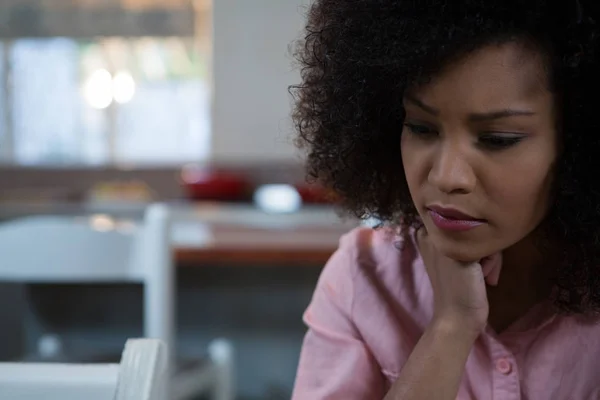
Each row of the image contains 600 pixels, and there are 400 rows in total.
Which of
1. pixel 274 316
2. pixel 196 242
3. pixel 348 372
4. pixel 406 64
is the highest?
pixel 406 64

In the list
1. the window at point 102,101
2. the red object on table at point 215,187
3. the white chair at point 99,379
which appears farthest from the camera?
the window at point 102,101

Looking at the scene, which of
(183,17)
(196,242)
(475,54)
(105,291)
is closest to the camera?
(475,54)

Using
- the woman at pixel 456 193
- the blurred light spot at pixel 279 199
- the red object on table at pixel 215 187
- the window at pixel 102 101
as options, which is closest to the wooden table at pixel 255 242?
the woman at pixel 456 193

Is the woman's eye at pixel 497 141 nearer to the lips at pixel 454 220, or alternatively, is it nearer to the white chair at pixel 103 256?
the lips at pixel 454 220

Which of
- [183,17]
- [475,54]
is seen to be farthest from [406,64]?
[183,17]

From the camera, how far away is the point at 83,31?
4.43 m

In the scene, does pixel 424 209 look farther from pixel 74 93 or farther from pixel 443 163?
pixel 74 93

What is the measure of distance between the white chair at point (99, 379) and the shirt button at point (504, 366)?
1.13 feet

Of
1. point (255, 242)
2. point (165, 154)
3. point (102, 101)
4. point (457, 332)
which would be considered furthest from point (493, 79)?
point (102, 101)

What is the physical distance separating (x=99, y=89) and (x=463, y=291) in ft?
14.3

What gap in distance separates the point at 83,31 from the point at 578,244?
410cm

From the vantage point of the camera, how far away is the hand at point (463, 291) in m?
0.75

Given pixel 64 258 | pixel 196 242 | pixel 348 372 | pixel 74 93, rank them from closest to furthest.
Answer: pixel 348 372
pixel 64 258
pixel 196 242
pixel 74 93

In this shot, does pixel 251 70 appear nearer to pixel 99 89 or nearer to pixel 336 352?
pixel 99 89
